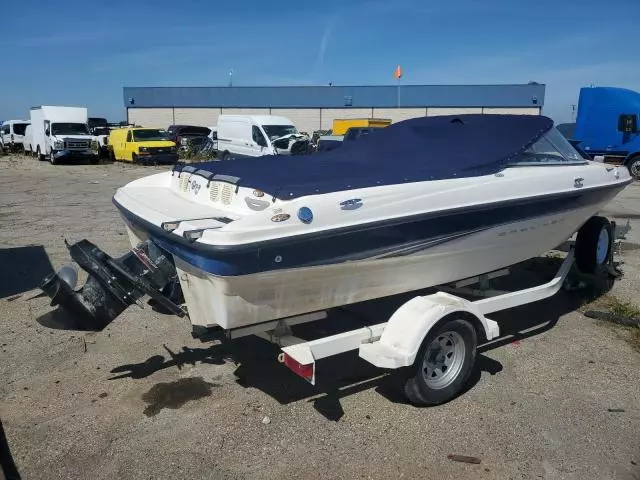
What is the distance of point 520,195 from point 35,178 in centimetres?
1811

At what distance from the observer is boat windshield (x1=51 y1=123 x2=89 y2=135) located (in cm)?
2512

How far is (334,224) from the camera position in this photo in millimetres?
3520

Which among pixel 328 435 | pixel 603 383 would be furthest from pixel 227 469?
pixel 603 383

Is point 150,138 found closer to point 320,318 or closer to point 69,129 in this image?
point 69,129

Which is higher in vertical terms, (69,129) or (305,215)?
(69,129)

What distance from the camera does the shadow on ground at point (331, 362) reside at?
13.4 feet

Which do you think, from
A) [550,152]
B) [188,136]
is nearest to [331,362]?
[550,152]

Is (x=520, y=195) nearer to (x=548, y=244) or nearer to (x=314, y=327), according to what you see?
(x=548, y=244)

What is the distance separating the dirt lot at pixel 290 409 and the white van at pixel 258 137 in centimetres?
1569

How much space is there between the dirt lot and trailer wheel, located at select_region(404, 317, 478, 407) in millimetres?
111

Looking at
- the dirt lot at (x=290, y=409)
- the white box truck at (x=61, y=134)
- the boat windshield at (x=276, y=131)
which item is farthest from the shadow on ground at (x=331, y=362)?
the white box truck at (x=61, y=134)

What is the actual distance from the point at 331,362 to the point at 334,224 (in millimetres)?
1525

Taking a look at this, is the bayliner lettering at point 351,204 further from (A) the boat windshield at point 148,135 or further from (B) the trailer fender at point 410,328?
(A) the boat windshield at point 148,135

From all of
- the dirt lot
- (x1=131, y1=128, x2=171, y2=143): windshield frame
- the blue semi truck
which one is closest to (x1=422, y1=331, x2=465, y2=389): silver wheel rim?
the dirt lot
